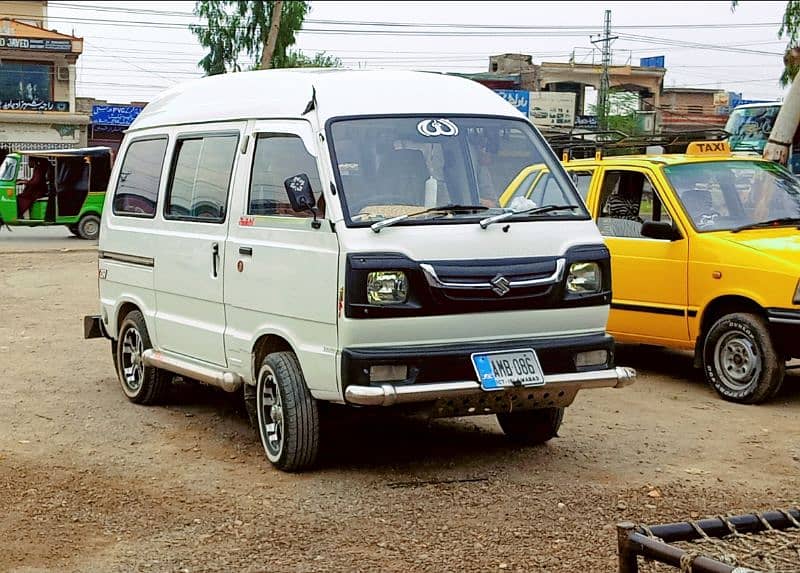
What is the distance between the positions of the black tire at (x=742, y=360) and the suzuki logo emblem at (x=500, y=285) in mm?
3092

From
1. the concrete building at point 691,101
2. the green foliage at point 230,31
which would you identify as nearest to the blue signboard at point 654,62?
the concrete building at point 691,101

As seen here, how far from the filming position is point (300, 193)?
266 inches

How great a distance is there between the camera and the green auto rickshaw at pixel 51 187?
26938 millimetres

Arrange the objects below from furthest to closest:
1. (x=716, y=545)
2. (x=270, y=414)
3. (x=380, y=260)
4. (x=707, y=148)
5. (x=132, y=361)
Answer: (x=707, y=148)
(x=132, y=361)
(x=270, y=414)
(x=380, y=260)
(x=716, y=545)

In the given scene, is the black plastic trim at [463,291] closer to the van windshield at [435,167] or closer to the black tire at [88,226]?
the van windshield at [435,167]

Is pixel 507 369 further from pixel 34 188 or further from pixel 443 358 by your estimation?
pixel 34 188

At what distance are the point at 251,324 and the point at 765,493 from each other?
309cm

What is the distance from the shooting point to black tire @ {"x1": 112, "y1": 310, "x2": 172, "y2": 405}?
29.4 ft

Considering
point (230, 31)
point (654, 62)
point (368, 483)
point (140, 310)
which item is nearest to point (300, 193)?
point (368, 483)

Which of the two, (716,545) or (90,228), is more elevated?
(716,545)

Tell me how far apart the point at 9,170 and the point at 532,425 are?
22186 mm

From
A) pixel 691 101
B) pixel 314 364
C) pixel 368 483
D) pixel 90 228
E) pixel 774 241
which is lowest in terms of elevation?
pixel 90 228

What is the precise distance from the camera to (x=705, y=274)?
929cm

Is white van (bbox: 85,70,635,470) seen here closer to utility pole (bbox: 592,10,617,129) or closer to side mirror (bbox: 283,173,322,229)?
side mirror (bbox: 283,173,322,229)
